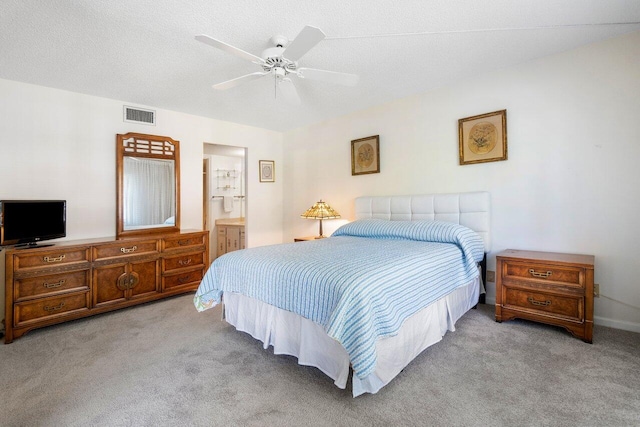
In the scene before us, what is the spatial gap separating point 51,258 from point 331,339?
9.10 ft

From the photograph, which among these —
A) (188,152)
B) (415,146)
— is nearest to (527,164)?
(415,146)

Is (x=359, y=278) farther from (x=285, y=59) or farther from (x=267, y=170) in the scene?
(x=267, y=170)

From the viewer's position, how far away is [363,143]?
426cm

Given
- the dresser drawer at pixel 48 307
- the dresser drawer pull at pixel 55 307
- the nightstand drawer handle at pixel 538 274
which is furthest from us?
the dresser drawer pull at pixel 55 307

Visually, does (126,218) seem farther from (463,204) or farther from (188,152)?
(463,204)

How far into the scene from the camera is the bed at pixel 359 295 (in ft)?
5.14

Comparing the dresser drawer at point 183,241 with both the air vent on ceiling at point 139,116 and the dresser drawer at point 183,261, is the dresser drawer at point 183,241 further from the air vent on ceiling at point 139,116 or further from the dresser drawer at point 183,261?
the air vent on ceiling at point 139,116

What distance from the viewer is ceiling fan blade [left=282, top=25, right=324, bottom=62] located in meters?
1.71

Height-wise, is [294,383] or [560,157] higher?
[560,157]

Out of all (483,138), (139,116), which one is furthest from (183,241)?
(483,138)

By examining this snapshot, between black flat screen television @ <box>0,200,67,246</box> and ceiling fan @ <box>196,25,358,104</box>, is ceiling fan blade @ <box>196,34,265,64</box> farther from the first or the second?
black flat screen television @ <box>0,200,67,246</box>

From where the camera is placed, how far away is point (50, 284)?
2.72 metres

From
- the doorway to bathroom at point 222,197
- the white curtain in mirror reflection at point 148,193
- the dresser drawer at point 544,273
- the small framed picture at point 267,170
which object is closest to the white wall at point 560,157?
the dresser drawer at point 544,273

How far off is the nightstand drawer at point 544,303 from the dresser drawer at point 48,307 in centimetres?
405
